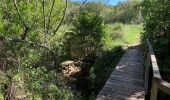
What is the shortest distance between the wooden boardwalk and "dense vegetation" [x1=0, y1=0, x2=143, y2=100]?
1.06 meters

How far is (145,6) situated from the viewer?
11477mm

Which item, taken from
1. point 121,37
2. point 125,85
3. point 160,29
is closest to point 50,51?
point 125,85

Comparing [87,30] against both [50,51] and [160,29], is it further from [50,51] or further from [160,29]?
[50,51]

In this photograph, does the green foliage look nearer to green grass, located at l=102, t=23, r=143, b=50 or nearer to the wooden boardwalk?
green grass, located at l=102, t=23, r=143, b=50

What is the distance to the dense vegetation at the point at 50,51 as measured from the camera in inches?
286

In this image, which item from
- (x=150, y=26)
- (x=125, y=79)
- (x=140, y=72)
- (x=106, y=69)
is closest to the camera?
(x=125, y=79)

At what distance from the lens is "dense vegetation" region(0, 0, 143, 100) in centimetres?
727

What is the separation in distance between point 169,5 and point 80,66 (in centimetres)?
634

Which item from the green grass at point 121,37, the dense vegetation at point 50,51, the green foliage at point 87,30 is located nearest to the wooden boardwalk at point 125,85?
the dense vegetation at point 50,51

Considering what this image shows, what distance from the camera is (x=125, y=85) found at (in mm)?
7879

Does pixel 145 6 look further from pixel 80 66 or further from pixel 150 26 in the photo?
pixel 80 66

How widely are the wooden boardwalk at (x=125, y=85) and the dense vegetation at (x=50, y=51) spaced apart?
1.06m

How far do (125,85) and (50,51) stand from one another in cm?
247

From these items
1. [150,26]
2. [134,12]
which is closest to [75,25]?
[150,26]
